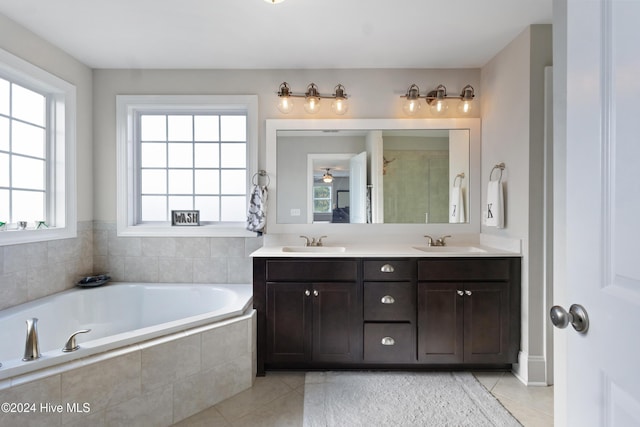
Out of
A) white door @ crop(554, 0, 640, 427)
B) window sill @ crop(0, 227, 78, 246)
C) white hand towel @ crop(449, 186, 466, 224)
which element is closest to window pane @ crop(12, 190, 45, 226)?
window sill @ crop(0, 227, 78, 246)

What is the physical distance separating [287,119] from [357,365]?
2.02m

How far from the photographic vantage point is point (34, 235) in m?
2.25

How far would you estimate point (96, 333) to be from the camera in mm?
2439

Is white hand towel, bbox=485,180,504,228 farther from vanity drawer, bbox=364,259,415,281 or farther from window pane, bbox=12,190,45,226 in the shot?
window pane, bbox=12,190,45,226

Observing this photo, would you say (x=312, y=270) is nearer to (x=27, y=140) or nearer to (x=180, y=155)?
(x=180, y=155)

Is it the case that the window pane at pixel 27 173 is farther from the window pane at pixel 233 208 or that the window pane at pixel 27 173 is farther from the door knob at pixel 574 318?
the door knob at pixel 574 318

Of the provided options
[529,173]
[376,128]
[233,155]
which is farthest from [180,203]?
[529,173]

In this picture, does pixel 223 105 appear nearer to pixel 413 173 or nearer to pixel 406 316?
pixel 413 173

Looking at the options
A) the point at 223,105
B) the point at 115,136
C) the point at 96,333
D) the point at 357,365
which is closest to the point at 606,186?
the point at 357,365

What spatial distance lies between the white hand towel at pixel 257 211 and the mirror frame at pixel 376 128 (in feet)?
0.28

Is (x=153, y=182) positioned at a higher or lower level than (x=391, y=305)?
higher

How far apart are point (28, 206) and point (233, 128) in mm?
1621

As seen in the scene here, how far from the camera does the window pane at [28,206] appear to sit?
225cm

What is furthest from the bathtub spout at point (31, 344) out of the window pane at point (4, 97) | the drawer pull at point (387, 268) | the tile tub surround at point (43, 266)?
the drawer pull at point (387, 268)
